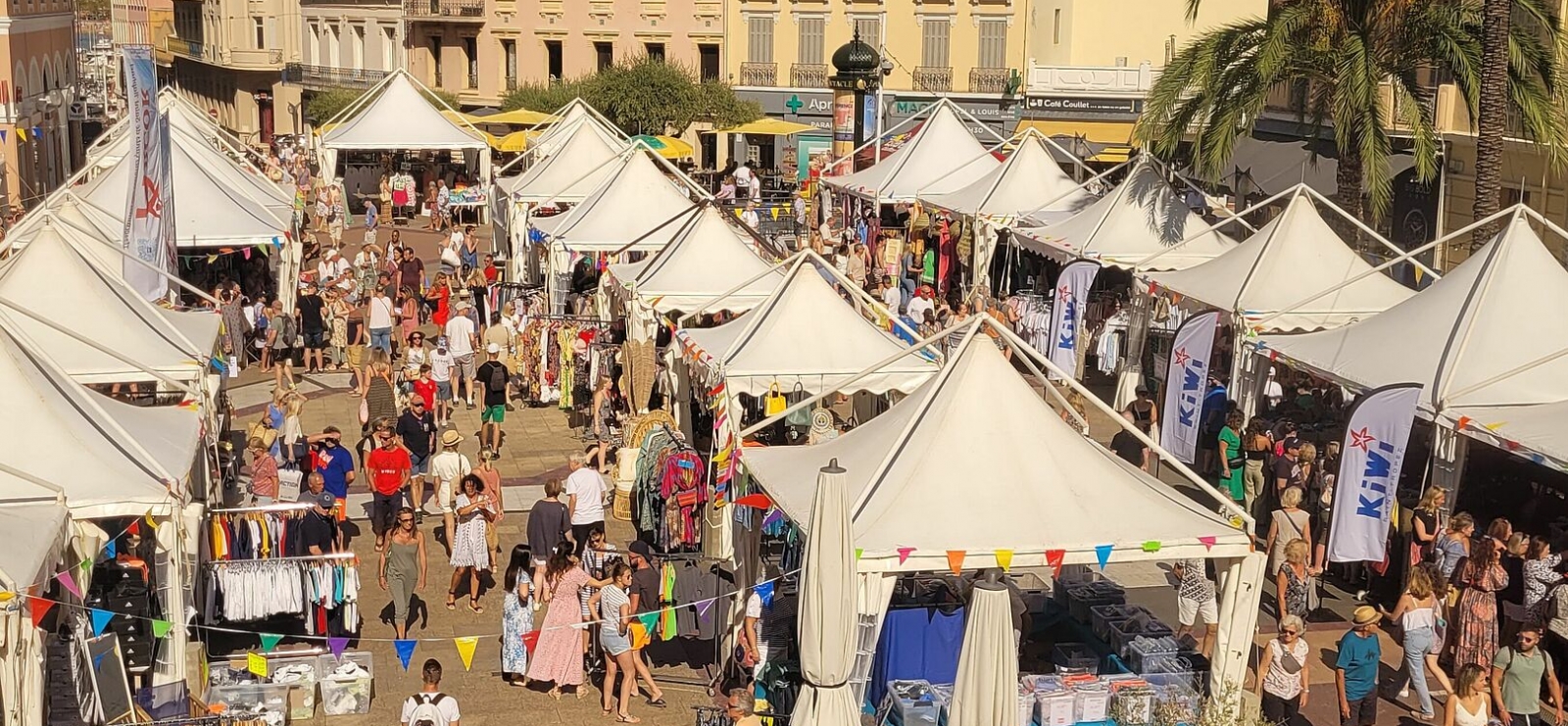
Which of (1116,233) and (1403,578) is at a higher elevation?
(1116,233)

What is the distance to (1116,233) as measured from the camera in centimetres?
2144

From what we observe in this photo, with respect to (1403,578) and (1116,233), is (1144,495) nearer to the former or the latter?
(1403,578)

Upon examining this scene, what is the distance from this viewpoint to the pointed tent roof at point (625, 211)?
73.8ft

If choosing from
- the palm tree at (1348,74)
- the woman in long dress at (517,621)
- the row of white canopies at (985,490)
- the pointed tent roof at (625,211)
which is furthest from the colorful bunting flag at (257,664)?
the palm tree at (1348,74)

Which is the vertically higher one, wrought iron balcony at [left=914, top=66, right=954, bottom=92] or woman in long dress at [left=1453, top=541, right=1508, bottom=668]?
wrought iron balcony at [left=914, top=66, right=954, bottom=92]

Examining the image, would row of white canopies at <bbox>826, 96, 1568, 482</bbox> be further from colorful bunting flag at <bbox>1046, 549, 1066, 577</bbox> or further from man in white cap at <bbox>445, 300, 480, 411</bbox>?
man in white cap at <bbox>445, 300, 480, 411</bbox>

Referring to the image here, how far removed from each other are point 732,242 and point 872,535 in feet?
30.4

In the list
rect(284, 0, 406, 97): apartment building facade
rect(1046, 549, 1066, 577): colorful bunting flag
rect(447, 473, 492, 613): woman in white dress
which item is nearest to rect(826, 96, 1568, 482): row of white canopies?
rect(1046, 549, 1066, 577): colorful bunting flag

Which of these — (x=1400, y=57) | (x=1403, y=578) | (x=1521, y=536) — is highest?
(x=1400, y=57)

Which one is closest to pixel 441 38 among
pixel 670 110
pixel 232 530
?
pixel 670 110

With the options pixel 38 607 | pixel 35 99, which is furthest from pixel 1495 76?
pixel 35 99

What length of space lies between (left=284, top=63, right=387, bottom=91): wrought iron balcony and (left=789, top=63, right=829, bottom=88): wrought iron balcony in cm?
1655

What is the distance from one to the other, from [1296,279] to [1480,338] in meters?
3.98

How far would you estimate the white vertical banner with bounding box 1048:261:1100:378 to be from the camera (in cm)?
2044
